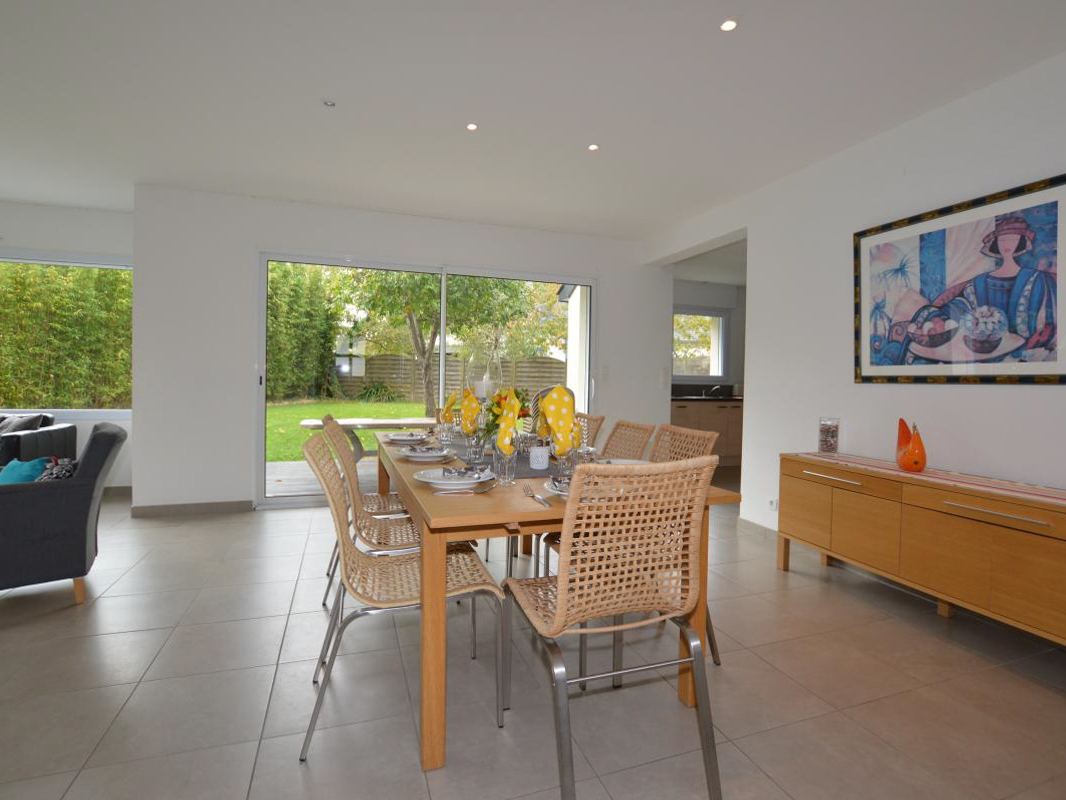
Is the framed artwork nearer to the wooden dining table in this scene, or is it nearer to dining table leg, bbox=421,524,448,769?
the wooden dining table

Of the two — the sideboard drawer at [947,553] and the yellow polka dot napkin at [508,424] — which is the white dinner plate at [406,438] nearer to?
the yellow polka dot napkin at [508,424]

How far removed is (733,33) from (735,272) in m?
4.95

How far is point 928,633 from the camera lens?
2580 mm

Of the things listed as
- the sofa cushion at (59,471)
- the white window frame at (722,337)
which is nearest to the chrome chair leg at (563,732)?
the sofa cushion at (59,471)

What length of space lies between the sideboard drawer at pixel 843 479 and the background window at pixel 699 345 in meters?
4.54

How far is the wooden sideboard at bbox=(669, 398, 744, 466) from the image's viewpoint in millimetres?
6828

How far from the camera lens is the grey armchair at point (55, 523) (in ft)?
8.38

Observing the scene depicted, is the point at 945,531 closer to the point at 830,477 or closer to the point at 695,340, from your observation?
the point at 830,477

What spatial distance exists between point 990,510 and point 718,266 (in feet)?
15.8

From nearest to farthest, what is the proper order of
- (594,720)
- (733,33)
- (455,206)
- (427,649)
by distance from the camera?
(427,649) → (594,720) → (733,33) → (455,206)

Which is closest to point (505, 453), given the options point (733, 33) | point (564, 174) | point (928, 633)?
point (733, 33)

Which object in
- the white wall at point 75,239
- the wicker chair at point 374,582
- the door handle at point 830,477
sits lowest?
the wicker chair at point 374,582

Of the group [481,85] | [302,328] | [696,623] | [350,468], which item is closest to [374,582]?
[350,468]

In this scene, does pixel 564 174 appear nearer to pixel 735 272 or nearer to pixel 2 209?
pixel 735 272
